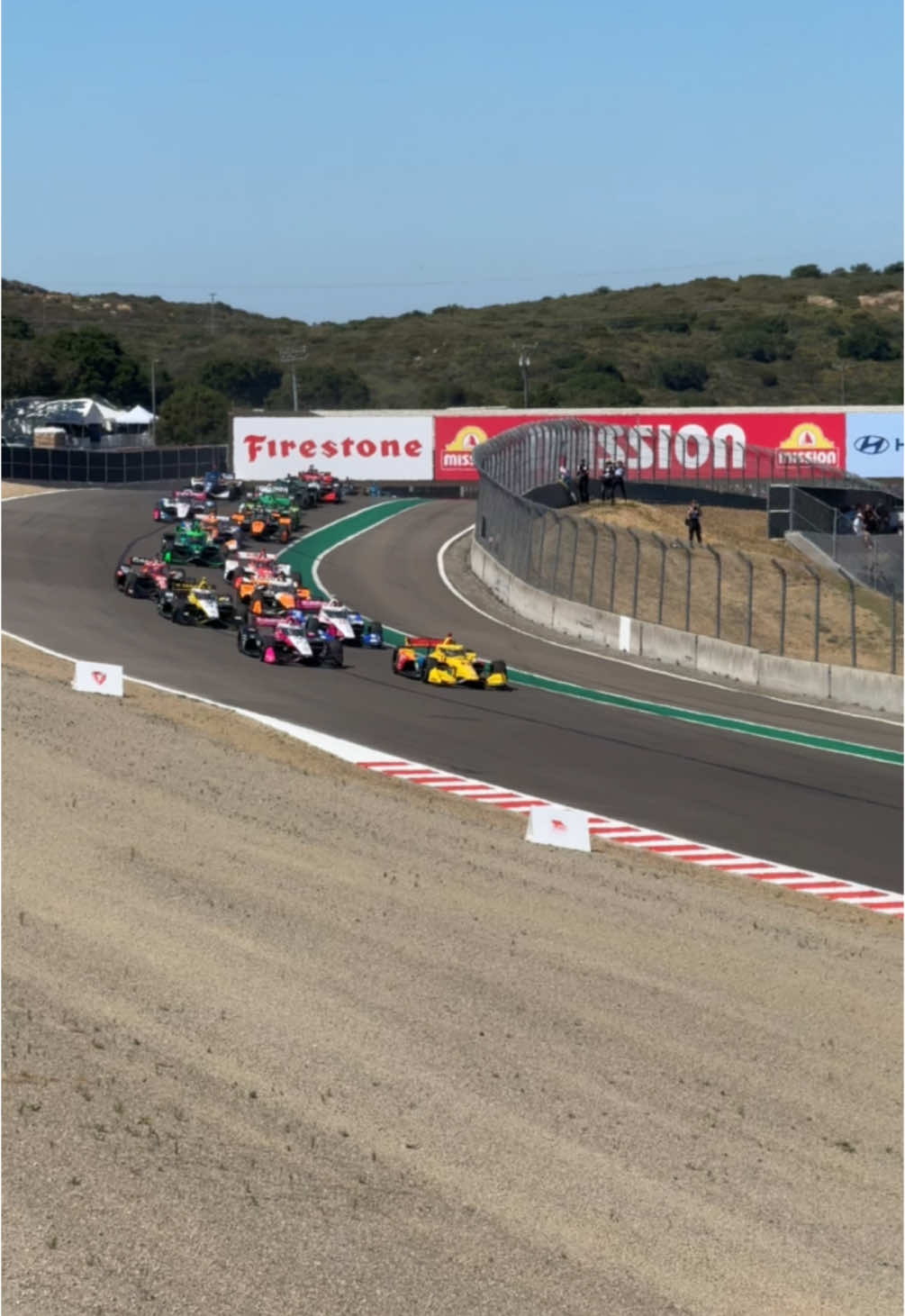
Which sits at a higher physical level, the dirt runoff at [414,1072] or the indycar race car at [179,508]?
the indycar race car at [179,508]

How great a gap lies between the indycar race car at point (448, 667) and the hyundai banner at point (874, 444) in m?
45.8

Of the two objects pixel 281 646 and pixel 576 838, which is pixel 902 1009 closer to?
pixel 576 838

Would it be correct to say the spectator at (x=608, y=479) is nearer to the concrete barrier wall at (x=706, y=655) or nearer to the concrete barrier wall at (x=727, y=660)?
the concrete barrier wall at (x=706, y=655)

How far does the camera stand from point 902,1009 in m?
15.8

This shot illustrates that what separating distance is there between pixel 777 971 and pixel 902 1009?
110cm

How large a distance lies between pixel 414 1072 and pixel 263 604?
942 inches

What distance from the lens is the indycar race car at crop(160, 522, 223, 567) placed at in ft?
143

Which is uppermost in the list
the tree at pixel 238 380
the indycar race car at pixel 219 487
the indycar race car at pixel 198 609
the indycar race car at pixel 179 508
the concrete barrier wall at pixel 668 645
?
the tree at pixel 238 380

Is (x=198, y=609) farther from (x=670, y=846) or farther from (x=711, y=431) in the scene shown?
(x=711, y=431)

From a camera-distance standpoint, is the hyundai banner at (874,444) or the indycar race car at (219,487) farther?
the hyundai banner at (874,444)

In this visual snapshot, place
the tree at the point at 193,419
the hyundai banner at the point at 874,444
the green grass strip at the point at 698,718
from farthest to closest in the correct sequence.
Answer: the tree at the point at 193,419
the hyundai banner at the point at 874,444
the green grass strip at the point at 698,718

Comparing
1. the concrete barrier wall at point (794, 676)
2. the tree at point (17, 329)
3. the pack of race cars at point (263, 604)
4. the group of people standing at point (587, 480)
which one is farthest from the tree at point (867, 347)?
the concrete barrier wall at point (794, 676)

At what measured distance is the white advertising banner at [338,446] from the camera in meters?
74.9

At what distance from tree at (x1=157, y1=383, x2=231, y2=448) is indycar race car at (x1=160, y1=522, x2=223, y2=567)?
62350 mm
